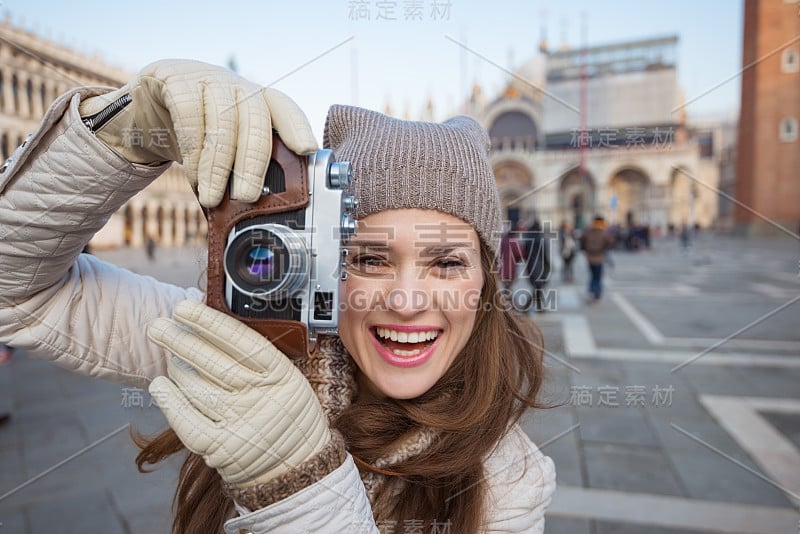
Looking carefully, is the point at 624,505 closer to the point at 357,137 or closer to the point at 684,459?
the point at 684,459

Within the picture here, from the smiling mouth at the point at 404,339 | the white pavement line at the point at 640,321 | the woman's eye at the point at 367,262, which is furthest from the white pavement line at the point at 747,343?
the woman's eye at the point at 367,262

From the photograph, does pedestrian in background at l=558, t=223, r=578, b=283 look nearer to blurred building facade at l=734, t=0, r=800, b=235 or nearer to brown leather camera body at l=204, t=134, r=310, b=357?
brown leather camera body at l=204, t=134, r=310, b=357

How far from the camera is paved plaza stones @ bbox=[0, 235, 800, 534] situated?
2471mm

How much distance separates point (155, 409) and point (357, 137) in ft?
3.54

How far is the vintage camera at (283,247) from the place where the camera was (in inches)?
33.4

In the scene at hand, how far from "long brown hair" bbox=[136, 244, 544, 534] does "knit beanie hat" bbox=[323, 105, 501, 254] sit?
41 cm

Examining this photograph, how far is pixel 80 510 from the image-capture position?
103 inches

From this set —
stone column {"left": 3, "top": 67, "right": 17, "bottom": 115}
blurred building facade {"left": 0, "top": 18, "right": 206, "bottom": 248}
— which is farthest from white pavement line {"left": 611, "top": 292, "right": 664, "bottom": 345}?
stone column {"left": 3, "top": 67, "right": 17, "bottom": 115}

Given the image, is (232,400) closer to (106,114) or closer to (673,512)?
(106,114)

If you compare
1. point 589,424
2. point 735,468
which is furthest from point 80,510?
point 735,468

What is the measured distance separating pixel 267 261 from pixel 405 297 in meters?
0.38

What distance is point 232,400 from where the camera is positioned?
0.85 meters

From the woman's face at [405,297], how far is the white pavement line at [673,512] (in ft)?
6.59

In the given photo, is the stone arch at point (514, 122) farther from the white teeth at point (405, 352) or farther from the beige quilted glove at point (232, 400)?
the beige quilted glove at point (232, 400)
